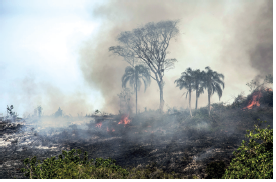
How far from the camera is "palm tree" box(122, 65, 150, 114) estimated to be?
37188 mm

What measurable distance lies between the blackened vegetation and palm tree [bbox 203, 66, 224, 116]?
3.36 m

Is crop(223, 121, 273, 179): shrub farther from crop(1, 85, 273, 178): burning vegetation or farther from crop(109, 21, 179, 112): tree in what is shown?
crop(109, 21, 179, 112): tree

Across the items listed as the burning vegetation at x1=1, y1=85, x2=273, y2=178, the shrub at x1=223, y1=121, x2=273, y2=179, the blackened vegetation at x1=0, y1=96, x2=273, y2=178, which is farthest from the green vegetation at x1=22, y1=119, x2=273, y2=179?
the blackened vegetation at x1=0, y1=96, x2=273, y2=178

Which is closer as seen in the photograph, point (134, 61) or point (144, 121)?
point (144, 121)

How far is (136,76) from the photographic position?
127 ft

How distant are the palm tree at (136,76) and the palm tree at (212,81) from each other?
10.7 metres

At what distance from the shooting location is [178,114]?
3203 centimetres

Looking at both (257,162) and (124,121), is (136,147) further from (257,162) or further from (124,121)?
(124,121)

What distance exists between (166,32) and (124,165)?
2527cm

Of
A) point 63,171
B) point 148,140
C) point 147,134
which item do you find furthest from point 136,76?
point 63,171

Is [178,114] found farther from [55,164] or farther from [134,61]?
[55,164]

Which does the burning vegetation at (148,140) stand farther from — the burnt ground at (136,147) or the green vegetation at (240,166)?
the green vegetation at (240,166)

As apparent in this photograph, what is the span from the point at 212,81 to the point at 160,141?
15.4 metres

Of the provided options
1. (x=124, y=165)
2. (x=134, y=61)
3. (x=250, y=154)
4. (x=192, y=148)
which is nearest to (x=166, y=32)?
(x=134, y=61)
